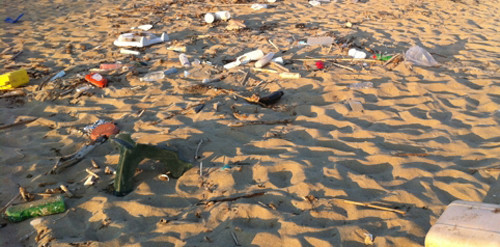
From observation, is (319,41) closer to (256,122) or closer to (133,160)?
(256,122)

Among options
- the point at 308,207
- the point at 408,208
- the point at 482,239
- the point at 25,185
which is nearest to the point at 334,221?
the point at 308,207

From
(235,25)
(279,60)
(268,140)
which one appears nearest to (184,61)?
(279,60)

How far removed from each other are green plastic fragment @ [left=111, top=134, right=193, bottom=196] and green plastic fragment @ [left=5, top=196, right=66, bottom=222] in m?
0.38

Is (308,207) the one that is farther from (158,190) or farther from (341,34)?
(341,34)

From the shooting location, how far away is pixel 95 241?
2250 millimetres

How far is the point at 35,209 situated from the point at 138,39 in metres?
3.81

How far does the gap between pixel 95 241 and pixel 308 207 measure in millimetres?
1355

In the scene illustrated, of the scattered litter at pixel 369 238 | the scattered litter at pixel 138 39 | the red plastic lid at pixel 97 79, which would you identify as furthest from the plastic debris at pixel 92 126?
the scattered litter at pixel 369 238

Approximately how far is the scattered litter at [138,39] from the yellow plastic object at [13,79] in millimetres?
1533

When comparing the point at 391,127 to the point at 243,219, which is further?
the point at 391,127

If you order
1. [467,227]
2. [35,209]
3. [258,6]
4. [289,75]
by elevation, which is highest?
[467,227]

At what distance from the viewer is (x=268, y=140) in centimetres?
328

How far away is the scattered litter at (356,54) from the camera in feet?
17.0

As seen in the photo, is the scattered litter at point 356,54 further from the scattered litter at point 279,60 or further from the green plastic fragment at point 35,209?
the green plastic fragment at point 35,209
